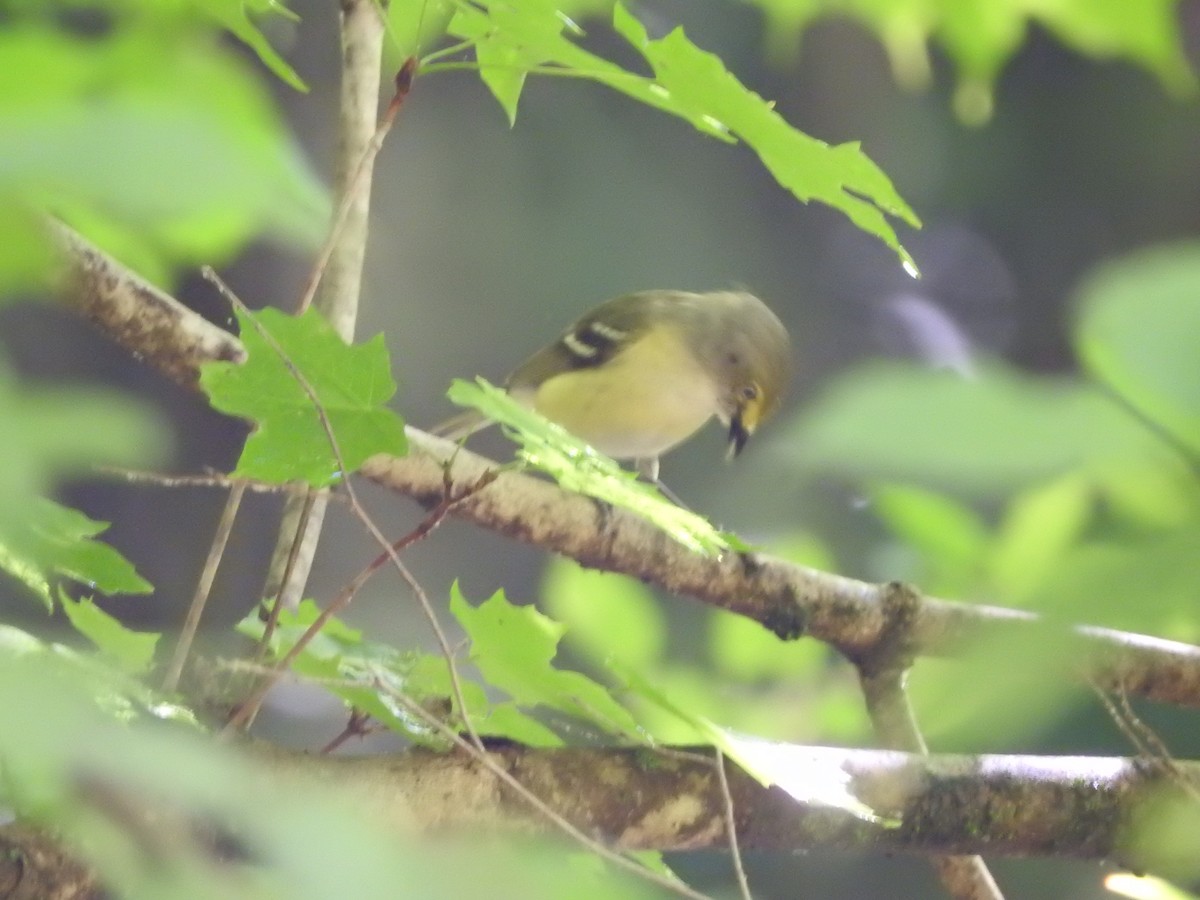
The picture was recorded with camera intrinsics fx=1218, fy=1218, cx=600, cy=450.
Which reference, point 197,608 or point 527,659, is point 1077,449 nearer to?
point 527,659

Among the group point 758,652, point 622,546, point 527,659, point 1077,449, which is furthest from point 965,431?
point 758,652

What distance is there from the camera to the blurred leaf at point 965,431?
0.66ft

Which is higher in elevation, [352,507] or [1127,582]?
[1127,582]

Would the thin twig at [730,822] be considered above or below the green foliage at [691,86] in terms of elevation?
below

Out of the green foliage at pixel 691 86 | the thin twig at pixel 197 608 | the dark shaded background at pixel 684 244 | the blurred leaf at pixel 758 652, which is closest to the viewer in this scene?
the green foliage at pixel 691 86

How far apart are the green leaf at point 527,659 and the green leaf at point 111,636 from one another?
0.23 meters

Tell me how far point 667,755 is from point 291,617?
0.29 metres

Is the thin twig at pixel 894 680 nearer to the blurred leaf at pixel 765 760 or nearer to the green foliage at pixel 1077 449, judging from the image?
the blurred leaf at pixel 765 760

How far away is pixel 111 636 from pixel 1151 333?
30.5 inches

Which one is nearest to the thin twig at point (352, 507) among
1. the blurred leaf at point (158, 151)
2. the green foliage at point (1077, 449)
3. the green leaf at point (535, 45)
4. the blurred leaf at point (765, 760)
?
the blurred leaf at point (765, 760)

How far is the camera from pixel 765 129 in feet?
2.54

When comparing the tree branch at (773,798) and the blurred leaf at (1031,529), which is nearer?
the blurred leaf at (1031,529)

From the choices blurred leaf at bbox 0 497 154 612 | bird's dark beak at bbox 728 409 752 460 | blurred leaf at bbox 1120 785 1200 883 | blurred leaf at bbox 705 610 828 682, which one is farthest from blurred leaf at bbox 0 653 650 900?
bird's dark beak at bbox 728 409 752 460

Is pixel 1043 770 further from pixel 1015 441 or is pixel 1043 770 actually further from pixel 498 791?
pixel 1015 441
